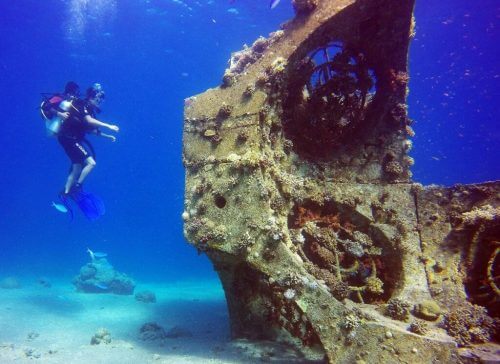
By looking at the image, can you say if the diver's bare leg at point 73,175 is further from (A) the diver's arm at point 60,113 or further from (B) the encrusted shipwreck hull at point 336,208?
(B) the encrusted shipwreck hull at point 336,208

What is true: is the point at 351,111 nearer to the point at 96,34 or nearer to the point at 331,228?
the point at 331,228

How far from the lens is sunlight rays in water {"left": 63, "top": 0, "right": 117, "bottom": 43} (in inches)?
1415

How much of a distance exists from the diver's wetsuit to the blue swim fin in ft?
3.90

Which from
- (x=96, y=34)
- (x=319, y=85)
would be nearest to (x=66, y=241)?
(x=96, y=34)

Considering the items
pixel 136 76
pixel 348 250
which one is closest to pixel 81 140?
pixel 348 250

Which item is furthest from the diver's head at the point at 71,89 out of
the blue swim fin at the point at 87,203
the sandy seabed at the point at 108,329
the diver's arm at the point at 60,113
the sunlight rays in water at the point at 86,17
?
the sunlight rays in water at the point at 86,17

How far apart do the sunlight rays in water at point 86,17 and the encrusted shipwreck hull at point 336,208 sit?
118 feet

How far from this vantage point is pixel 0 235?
72312mm

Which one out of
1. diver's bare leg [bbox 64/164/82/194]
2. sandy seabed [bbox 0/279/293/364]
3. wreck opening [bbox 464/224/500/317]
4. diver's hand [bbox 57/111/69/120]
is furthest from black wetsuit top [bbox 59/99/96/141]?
wreck opening [bbox 464/224/500/317]

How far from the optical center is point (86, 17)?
1507 inches

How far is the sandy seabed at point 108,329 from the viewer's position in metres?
7.21

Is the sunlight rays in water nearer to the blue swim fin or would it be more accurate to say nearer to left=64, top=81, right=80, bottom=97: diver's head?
left=64, top=81, right=80, bottom=97: diver's head

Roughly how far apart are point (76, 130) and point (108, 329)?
22.8ft

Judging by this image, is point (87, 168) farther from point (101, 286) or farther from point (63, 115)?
point (101, 286)
